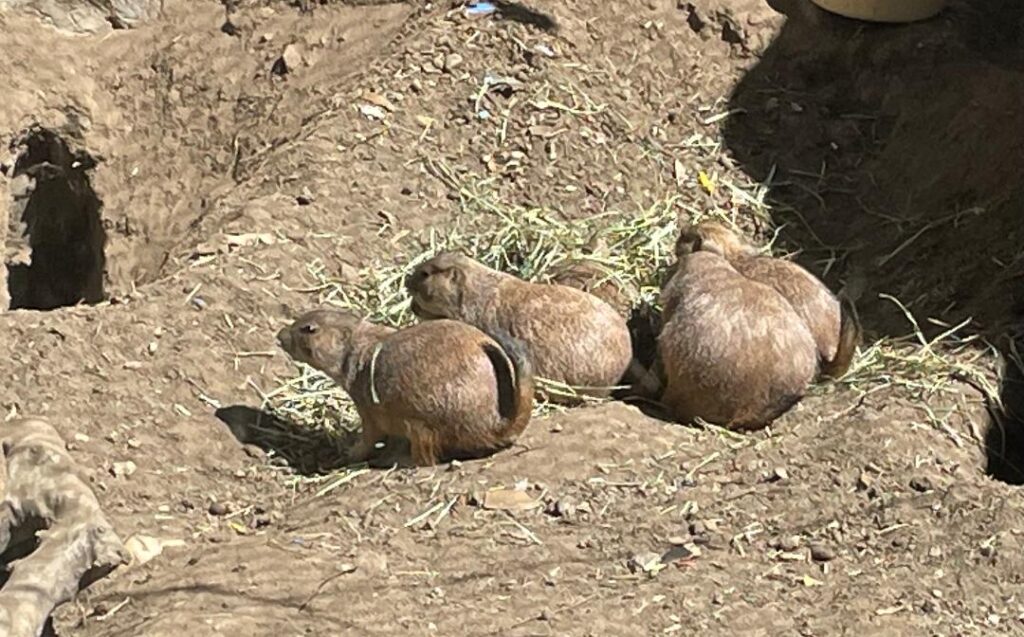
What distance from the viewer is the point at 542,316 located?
663 centimetres

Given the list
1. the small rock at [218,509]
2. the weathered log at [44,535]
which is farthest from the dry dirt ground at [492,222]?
the weathered log at [44,535]

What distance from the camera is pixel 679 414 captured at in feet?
21.8

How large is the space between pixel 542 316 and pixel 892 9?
10.1 feet

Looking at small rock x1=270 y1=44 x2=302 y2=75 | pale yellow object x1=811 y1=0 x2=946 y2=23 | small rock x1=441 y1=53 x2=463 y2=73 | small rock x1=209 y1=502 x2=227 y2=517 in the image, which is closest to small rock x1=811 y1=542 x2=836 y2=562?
small rock x1=209 y1=502 x2=227 y2=517

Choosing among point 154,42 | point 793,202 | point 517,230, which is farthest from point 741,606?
point 154,42

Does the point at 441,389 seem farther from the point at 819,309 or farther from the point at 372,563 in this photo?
the point at 819,309

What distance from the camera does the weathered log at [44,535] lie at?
14.7 ft

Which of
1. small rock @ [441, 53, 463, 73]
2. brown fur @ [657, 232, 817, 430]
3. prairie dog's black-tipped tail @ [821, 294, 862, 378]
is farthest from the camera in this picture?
small rock @ [441, 53, 463, 73]

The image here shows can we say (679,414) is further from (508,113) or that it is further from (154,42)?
(154,42)

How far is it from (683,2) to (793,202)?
1.35 m

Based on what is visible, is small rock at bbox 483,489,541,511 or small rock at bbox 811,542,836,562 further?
small rock at bbox 483,489,541,511

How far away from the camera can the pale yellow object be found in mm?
8719

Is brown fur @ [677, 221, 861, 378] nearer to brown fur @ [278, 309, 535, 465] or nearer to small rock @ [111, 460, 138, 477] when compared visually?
brown fur @ [278, 309, 535, 465]

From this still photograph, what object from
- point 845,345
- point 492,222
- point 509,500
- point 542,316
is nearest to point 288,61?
point 492,222
